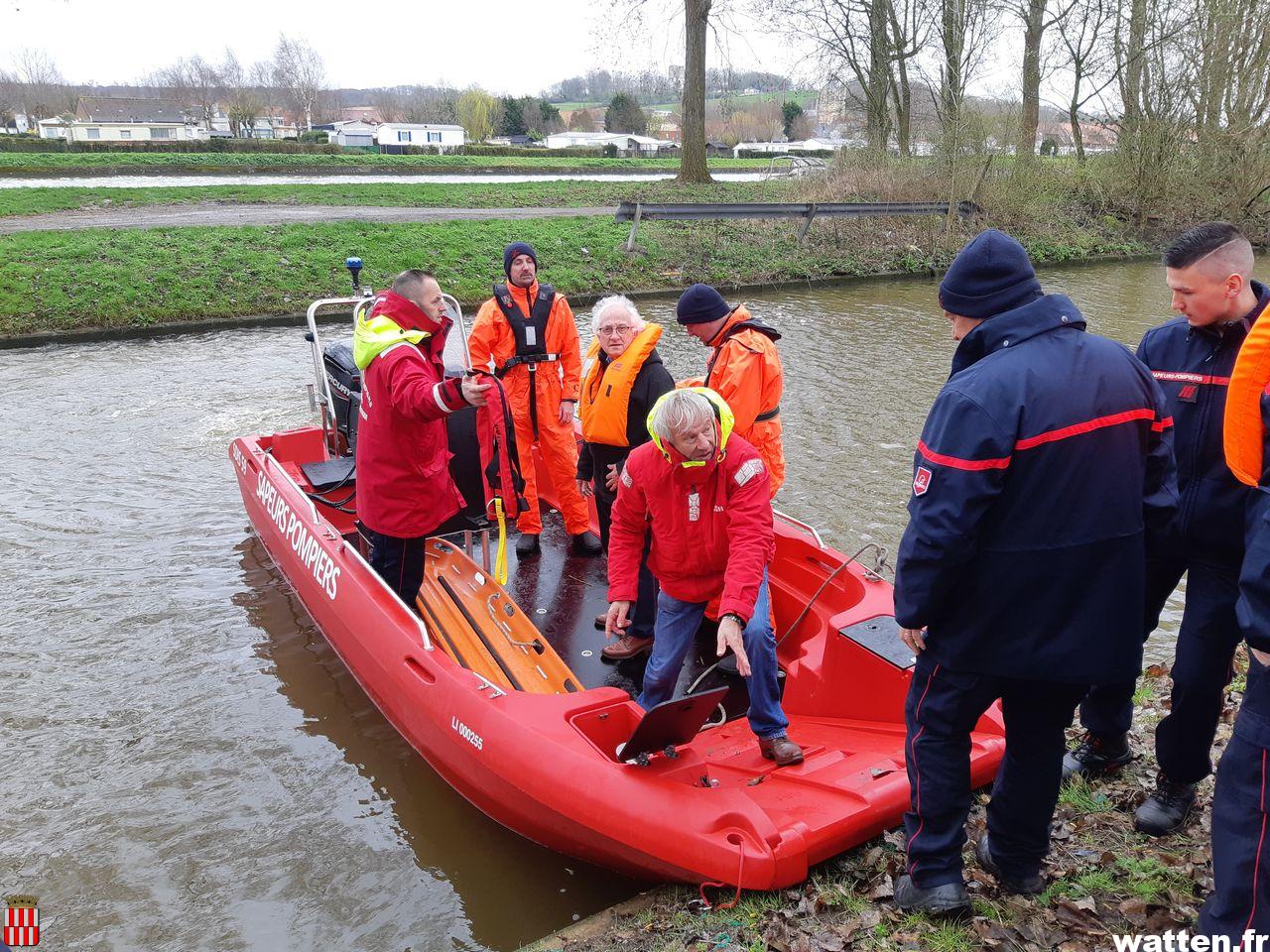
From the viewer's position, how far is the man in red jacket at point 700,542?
3.32 m

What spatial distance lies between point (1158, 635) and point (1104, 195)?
748 inches

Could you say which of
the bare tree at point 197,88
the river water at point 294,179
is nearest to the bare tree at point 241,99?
the bare tree at point 197,88

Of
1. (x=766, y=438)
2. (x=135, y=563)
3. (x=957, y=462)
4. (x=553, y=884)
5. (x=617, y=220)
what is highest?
(x=617, y=220)

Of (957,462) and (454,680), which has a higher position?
(957,462)

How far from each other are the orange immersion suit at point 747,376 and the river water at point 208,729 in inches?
83.3

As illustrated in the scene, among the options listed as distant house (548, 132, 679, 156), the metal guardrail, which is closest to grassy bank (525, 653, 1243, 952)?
the metal guardrail

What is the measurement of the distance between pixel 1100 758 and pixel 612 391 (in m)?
2.67

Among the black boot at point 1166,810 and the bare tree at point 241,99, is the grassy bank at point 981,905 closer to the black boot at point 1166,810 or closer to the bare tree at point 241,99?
the black boot at point 1166,810

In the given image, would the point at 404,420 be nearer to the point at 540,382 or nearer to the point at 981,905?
the point at 540,382

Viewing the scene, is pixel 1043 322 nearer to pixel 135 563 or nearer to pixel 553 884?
pixel 553 884

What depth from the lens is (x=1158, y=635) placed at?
5230 millimetres

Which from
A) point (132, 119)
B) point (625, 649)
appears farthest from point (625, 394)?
point (132, 119)

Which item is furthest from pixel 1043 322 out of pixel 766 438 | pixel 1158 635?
pixel 1158 635

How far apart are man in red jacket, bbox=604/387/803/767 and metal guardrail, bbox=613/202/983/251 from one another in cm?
1362
